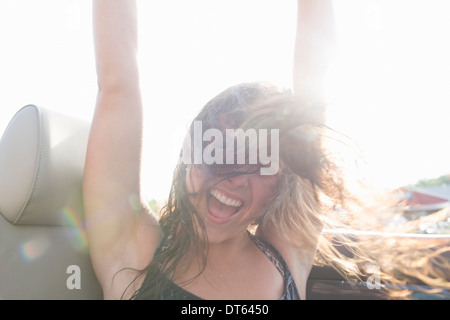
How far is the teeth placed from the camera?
136 centimetres

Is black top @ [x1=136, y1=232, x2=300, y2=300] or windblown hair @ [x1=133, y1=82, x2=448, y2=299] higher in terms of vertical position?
windblown hair @ [x1=133, y1=82, x2=448, y2=299]

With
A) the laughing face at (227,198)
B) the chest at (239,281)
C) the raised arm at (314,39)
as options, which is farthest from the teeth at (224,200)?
the raised arm at (314,39)

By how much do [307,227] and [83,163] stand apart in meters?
1.01

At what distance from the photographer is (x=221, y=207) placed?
4.61 feet

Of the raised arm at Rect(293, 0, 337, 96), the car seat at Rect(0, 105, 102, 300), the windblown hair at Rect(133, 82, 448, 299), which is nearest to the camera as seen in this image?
the car seat at Rect(0, 105, 102, 300)

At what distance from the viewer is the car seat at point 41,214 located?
1170 millimetres

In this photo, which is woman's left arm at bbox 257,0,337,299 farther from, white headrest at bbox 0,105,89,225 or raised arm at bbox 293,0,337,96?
white headrest at bbox 0,105,89,225

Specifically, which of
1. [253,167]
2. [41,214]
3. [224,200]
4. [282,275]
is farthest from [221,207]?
[41,214]

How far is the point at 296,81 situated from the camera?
160 centimetres

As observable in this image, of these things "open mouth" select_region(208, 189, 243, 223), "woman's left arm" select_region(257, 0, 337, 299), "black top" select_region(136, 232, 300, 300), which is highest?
"woman's left arm" select_region(257, 0, 337, 299)

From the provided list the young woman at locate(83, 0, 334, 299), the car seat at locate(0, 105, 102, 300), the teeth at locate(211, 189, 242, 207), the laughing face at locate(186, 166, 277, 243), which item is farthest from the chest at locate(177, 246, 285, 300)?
the car seat at locate(0, 105, 102, 300)

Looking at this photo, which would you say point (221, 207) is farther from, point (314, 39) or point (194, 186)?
point (314, 39)

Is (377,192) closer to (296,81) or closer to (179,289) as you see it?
(296,81)
